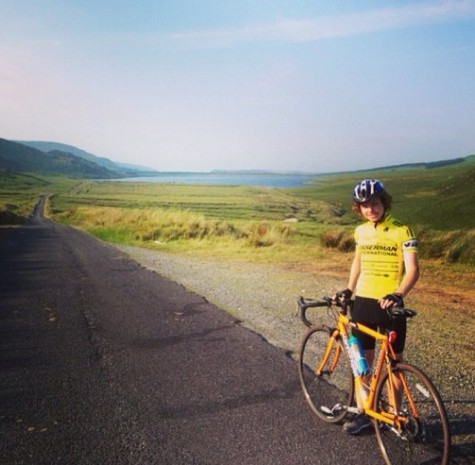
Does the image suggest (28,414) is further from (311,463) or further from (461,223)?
(461,223)

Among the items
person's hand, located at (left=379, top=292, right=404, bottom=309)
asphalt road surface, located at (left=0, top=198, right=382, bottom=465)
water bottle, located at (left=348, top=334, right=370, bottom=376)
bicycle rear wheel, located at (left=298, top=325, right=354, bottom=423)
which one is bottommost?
asphalt road surface, located at (left=0, top=198, right=382, bottom=465)

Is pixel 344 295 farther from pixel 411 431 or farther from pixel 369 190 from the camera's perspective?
pixel 411 431

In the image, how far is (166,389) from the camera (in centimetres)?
511

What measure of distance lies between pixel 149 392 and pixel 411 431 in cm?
294

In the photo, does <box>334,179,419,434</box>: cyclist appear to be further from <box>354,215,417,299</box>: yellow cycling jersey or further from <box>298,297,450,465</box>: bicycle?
<box>298,297,450,465</box>: bicycle

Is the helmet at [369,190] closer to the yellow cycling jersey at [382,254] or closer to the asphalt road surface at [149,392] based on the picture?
the yellow cycling jersey at [382,254]

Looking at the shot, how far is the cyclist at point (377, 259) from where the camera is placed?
3799 mm

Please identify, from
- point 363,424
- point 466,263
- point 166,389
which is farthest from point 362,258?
point 466,263

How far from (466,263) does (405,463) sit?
12995 millimetres

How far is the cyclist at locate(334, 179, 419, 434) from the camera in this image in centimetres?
380

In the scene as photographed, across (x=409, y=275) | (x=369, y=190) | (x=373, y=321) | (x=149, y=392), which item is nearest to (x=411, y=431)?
(x=373, y=321)

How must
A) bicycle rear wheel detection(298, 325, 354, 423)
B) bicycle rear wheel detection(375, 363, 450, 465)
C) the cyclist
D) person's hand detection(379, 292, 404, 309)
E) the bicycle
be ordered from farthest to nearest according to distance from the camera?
bicycle rear wheel detection(298, 325, 354, 423) < the cyclist < person's hand detection(379, 292, 404, 309) < the bicycle < bicycle rear wheel detection(375, 363, 450, 465)

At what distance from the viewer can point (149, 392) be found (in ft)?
16.5

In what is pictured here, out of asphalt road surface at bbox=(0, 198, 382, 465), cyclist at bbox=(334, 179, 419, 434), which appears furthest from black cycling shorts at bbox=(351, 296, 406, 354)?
asphalt road surface at bbox=(0, 198, 382, 465)
